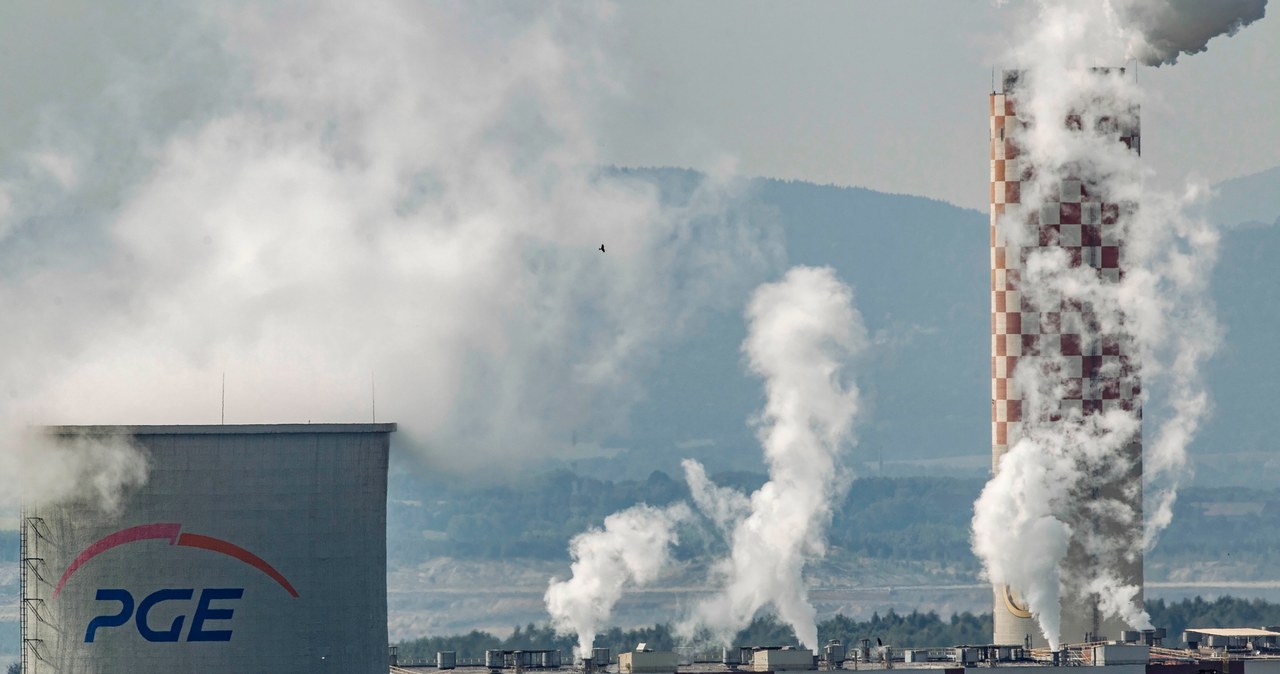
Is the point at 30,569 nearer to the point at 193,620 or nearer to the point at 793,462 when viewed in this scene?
the point at 193,620

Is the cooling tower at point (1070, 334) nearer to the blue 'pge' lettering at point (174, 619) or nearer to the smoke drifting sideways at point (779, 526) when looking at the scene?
the smoke drifting sideways at point (779, 526)

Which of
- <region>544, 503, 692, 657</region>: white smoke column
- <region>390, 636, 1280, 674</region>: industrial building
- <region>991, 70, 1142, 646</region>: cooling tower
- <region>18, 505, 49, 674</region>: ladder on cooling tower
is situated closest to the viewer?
<region>18, 505, 49, 674</region>: ladder on cooling tower

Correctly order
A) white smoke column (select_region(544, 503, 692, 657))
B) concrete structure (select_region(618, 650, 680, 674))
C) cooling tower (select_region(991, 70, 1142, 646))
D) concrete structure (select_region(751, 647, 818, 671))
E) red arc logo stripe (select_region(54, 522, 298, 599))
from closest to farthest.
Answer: red arc logo stripe (select_region(54, 522, 298, 599)) → concrete structure (select_region(618, 650, 680, 674)) → concrete structure (select_region(751, 647, 818, 671)) → white smoke column (select_region(544, 503, 692, 657)) → cooling tower (select_region(991, 70, 1142, 646))

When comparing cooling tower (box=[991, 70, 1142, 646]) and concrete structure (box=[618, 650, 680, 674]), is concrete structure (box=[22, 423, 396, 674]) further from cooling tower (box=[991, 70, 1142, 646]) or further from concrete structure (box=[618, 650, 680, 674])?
cooling tower (box=[991, 70, 1142, 646])

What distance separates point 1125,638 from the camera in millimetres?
107938

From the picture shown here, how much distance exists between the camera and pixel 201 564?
86938 millimetres

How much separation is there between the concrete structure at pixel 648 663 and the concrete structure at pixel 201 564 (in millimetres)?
15060

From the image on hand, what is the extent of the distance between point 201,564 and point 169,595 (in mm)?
1546

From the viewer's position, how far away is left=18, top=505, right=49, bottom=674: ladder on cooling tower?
8675 cm

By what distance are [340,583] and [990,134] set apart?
146 feet

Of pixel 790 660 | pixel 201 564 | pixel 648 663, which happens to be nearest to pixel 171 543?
pixel 201 564

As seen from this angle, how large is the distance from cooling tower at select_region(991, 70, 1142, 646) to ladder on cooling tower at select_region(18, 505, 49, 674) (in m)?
46.8

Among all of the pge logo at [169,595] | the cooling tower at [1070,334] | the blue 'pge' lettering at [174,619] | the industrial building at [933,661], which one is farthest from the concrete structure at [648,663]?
the cooling tower at [1070,334]

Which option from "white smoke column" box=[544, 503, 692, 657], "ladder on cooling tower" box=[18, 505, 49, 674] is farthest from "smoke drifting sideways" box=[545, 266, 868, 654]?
"ladder on cooling tower" box=[18, 505, 49, 674]
